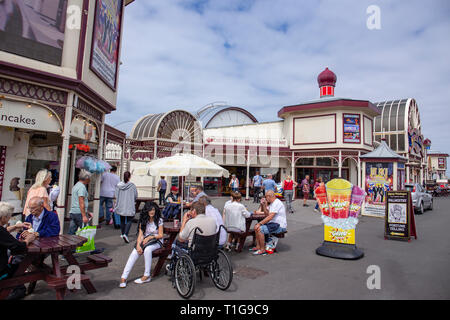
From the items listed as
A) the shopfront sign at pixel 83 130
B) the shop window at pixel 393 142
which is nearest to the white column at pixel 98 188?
the shopfront sign at pixel 83 130

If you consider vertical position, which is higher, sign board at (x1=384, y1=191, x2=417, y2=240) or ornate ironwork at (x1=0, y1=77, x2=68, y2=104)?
ornate ironwork at (x1=0, y1=77, x2=68, y2=104)

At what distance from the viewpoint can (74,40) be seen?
657cm

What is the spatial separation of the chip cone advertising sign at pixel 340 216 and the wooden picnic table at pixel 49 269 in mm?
4703

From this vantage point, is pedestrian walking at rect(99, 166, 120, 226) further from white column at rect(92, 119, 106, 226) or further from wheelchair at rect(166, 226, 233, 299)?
wheelchair at rect(166, 226, 233, 299)

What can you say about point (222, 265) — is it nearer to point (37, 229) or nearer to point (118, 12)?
point (37, 229)

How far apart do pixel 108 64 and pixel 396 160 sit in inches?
459

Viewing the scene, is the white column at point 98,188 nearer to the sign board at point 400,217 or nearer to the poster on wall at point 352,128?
the sign board at point 400,217

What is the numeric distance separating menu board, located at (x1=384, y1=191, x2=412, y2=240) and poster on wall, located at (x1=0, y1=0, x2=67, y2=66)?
9.65 meters

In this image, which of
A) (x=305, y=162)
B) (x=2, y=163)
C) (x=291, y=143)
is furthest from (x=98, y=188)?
(x=305, y=162)

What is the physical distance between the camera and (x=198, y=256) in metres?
4.05

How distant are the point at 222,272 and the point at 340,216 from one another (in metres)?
3.20

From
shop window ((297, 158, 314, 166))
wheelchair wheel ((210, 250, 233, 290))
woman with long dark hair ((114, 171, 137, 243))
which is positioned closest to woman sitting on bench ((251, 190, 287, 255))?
wheelchair wheel ((210, 250, 233, 290))

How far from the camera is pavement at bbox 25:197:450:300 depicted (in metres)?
3.93

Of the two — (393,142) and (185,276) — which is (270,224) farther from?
(393,142)
